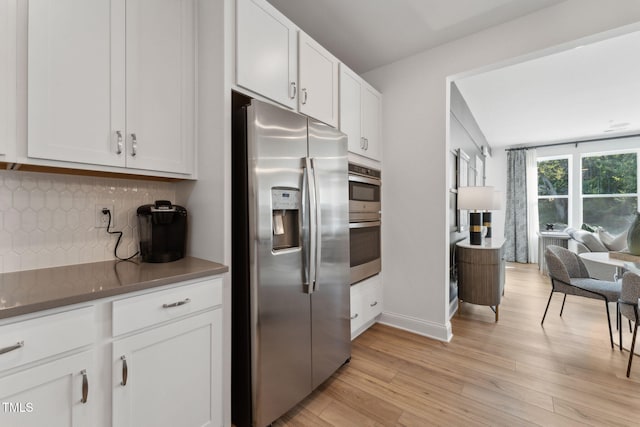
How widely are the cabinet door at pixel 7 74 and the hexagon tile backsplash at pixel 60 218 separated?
335 millimetres

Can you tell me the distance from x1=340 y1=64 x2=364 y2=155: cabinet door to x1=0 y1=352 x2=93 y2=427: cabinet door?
213 centimetres

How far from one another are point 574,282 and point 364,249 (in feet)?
6.72

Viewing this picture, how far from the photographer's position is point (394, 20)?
225 cm

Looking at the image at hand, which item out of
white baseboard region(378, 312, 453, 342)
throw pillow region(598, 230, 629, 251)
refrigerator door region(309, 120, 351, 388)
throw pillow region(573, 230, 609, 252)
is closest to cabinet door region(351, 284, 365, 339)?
refrigerator door region(309, 120, 351, 388)

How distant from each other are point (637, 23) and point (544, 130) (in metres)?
4.27

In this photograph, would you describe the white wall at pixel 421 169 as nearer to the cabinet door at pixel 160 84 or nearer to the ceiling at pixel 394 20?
the ceiling at pixel 394 20

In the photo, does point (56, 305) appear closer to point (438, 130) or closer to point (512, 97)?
point (438, 130)

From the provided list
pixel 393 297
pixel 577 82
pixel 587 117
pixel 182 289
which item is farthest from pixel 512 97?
pixel 182 289

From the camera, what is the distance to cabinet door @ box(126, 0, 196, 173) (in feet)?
4.70

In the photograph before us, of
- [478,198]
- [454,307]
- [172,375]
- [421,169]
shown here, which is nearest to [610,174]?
[478,198]

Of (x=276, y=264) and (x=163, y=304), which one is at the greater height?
(x=276, y=264)

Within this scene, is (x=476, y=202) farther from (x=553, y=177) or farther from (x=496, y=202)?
(x=553, y=177)

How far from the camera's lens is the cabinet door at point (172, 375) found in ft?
3.65

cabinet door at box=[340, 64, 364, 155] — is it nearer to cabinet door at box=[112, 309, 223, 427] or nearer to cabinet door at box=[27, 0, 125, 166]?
cabinet door at box=[27, 0, 125, 166]
